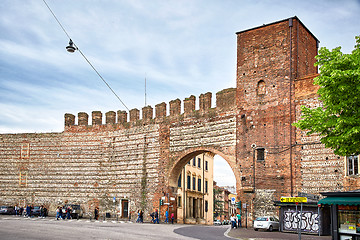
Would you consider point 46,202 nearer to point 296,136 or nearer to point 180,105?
point 180,105

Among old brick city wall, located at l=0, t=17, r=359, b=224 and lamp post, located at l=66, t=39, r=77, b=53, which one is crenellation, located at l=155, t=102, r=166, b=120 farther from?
lamp post, located at l=66, t=39, r=77, b=53

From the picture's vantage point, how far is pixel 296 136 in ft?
81.9

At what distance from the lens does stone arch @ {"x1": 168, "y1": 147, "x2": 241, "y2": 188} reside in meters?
27.3

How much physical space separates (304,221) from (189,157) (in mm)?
10702

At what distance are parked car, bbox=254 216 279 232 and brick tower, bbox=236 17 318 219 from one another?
4.56 feet

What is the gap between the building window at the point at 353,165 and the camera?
22.2 m

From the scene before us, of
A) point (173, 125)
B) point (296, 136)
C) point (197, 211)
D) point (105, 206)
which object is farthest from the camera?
point (197, 211)

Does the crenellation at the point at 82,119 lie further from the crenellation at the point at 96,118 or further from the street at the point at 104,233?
the street at the point at 104,233

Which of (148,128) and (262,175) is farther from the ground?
(148,128)

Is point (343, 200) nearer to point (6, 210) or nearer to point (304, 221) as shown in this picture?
point (304, 221)

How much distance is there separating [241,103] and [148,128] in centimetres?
849

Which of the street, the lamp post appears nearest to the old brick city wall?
the street

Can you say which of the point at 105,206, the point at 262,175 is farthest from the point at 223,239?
the point at 105,206

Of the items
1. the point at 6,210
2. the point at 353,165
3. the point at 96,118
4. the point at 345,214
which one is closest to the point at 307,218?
the point at 353,165
